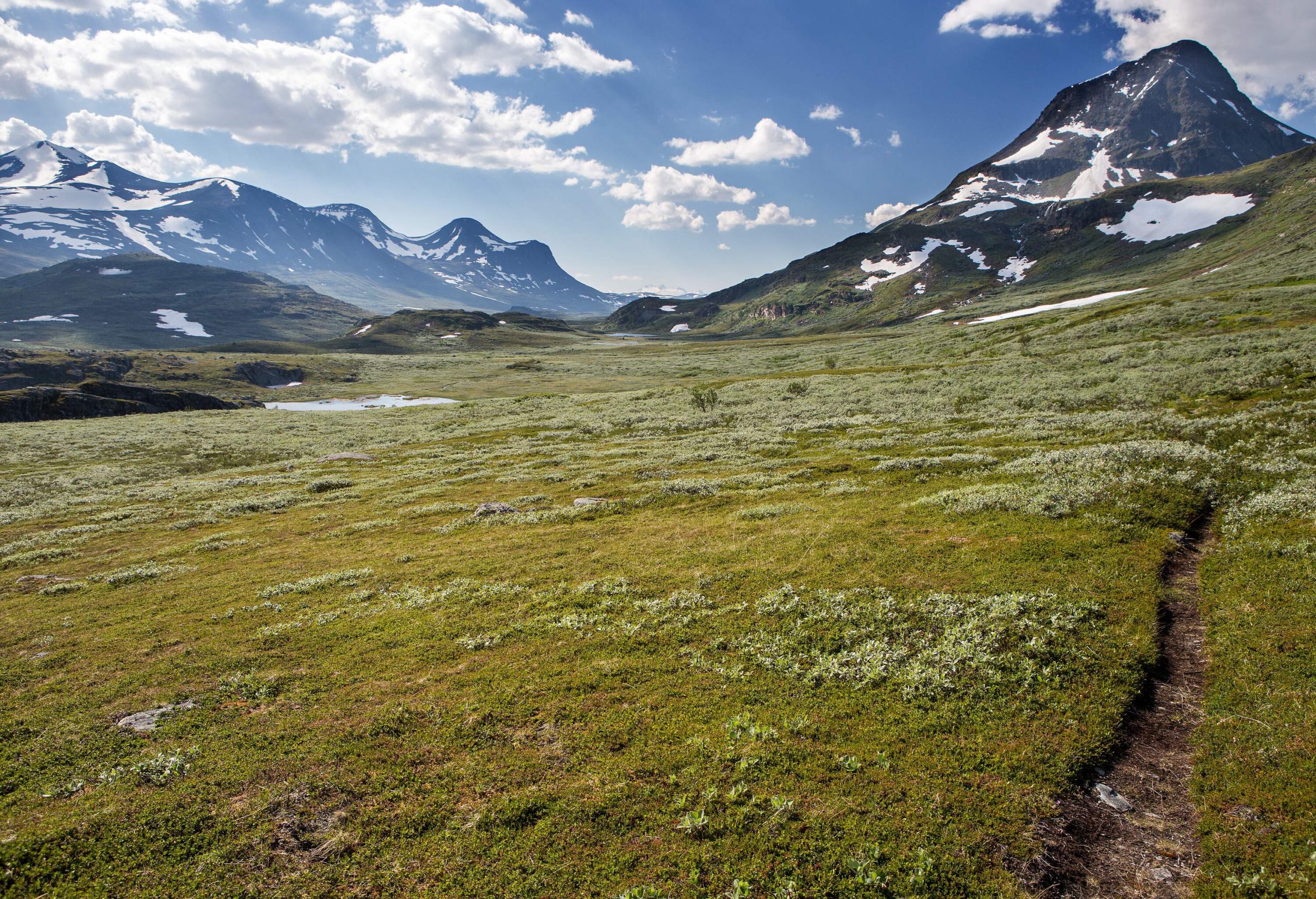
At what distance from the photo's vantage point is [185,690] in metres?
14.9

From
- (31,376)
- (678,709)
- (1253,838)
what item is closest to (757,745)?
(678,709)

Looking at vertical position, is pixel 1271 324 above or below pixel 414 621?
above

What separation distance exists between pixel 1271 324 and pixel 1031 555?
7646 cm

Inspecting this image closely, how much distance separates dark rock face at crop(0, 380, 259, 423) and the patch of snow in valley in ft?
626

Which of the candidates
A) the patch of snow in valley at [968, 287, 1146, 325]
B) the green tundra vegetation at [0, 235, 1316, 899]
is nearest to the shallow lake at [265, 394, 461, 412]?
the green tundra vegetation at [0, 235, 1316, 899]

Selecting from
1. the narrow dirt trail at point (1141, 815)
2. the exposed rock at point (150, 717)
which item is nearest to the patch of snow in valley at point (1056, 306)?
the narrow dirt trail at point (1141, 815)

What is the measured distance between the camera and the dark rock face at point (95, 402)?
8900 cm

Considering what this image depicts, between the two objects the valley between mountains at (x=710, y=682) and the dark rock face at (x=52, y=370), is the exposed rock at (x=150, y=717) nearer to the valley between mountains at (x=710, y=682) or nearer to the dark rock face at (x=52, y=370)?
the valley between mountains at (x=710, y=682)

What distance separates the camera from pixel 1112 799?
383 inches

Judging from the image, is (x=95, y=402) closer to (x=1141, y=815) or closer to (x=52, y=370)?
(x=52, y=370)

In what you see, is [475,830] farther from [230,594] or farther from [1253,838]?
[230,594]

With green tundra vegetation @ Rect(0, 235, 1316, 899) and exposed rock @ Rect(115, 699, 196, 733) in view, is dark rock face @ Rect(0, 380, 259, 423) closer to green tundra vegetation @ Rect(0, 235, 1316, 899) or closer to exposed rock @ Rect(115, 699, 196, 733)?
green tundra vegetation @ Rect(0, 235, 1316, 899)

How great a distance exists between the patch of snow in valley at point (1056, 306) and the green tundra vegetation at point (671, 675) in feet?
425

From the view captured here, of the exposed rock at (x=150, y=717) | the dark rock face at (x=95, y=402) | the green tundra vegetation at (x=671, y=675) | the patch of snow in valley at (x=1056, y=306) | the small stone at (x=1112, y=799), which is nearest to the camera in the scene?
the green tundra vegetation at (x=671, y=675)
